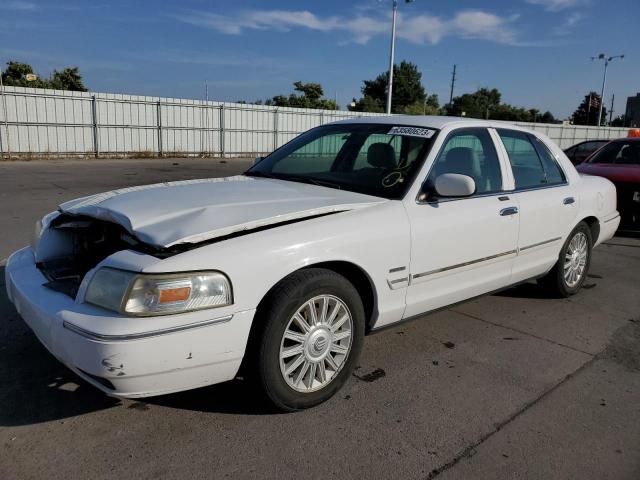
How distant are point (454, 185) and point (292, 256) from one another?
4.03 ft

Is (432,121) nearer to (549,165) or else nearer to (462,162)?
(462,162)

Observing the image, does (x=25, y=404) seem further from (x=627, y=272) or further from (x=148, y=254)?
(x=627, y=272)

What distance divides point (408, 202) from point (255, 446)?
1.66 m

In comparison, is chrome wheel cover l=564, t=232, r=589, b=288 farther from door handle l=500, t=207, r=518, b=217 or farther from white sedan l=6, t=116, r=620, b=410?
door handle l=500, t=207, r=518, b=217

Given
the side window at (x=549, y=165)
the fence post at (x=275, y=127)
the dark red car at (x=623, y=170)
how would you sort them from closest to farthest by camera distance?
the side window at (x=549, y=165) → the dark red car at (x=623, y=170) → the fence post at (x=275, y=127)

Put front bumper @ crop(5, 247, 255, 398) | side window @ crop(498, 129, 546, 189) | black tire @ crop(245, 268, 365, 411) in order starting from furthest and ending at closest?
side window @ crop(498, 129, 546, 189)
black tire @ crop(245, 268, 365, 411)
front bumper @ crop(5, 247, 255, 398)

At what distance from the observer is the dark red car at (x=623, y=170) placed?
7941mm

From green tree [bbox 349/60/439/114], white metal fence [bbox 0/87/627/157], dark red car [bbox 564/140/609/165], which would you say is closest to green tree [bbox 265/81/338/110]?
green tree [bbox 349/60/439/114]

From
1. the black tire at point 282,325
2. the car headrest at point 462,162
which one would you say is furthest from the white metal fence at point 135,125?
the black tire at point 282,325

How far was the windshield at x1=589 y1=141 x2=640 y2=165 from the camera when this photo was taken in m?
8.71

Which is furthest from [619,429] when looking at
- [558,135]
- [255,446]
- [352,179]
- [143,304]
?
[558,135]

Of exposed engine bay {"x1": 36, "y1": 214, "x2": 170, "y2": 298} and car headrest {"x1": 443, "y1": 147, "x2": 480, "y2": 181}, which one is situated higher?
car headrest {"x1": 443, "y1": 147, "x2": 480, "y2": 181}

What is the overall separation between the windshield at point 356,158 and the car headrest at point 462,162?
207 mm

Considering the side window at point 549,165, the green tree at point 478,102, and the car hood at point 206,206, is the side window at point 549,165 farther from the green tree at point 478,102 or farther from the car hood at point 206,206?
the green tree at point 478,102
